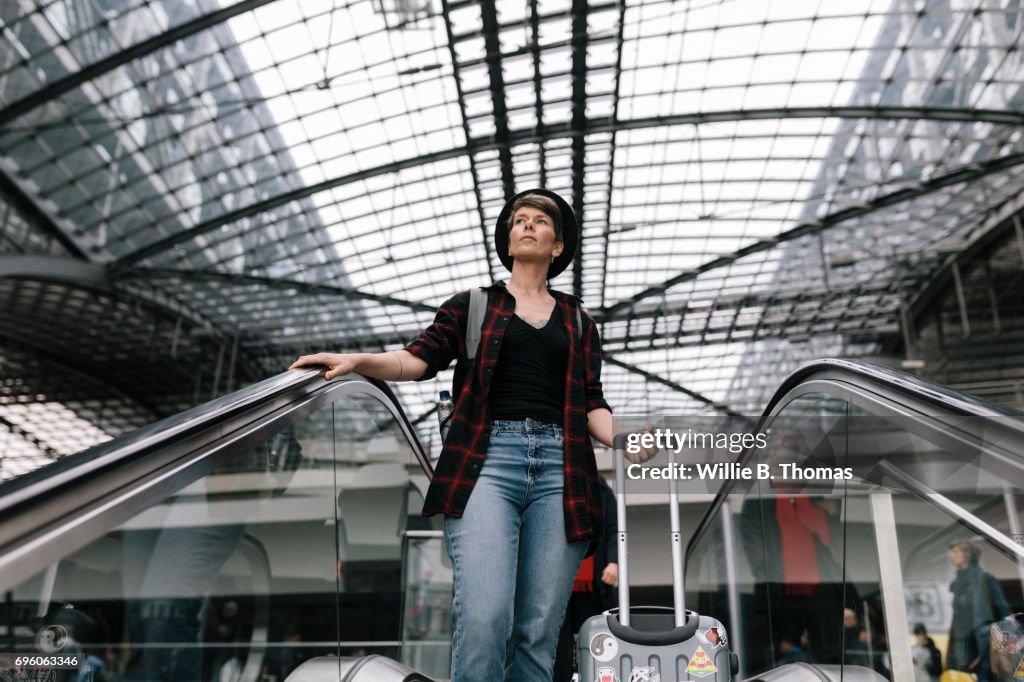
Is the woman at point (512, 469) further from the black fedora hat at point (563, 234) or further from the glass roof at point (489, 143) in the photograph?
the glass roof at point (489, 143)

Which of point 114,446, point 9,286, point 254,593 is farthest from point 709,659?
point 9,286

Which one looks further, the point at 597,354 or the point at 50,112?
the point at 50,112

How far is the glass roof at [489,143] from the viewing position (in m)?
20.5

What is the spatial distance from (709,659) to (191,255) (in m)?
28.6

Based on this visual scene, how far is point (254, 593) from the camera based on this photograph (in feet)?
7.74

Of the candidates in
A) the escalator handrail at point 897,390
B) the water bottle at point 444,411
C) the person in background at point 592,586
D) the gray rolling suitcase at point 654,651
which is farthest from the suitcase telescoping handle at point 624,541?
the person in background at point 592,586

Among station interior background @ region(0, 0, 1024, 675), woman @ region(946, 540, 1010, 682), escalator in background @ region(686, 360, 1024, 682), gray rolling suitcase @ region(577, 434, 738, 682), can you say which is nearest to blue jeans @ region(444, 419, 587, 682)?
gray rolling suitcase @ region(577, 434, 738, 682)

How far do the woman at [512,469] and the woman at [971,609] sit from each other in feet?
3.38

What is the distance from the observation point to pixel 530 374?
2846mm

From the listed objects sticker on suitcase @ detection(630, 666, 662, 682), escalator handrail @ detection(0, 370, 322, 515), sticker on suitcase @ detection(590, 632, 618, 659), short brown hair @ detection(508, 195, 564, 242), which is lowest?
sticker on suitcase @ detection(630, 666, 662, 682)

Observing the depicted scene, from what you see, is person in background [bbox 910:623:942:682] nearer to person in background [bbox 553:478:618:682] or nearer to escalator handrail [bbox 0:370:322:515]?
escalator handrail [bbox 0:370:322:515]

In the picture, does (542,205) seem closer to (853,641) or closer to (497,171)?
(853,641)

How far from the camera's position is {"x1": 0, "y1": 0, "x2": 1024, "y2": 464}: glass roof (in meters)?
20.5

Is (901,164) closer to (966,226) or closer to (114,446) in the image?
(966,226)
